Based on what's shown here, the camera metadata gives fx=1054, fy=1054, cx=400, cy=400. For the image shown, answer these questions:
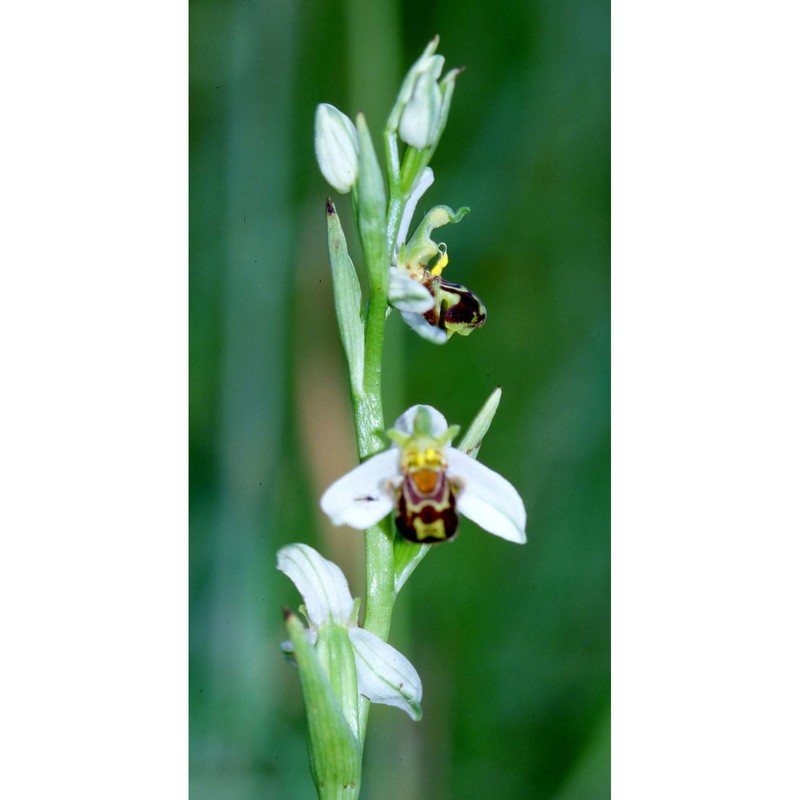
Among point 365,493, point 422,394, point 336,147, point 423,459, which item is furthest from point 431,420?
point 422,394

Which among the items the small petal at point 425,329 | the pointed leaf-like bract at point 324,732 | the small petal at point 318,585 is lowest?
the pointed leaf-like bract at point 324,732

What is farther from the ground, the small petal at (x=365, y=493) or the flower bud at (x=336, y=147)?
the flower bud at (x=336, y=147)

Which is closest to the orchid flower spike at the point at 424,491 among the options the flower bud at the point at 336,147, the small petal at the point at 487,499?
the small petal at the point at 487,499

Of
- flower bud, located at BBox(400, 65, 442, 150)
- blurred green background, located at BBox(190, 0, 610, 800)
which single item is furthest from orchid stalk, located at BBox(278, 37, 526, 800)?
blurred green background, located at BBox(190, 0, 610, 800)

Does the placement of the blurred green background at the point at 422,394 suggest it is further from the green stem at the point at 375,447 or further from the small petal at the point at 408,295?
the small petal at the point at 408,295

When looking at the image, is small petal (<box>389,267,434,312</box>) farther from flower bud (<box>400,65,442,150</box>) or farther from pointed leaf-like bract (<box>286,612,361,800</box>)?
pointed leaf-like bract (<box>286,612,361,800</box>)

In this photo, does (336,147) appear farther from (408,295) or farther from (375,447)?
(375,447)

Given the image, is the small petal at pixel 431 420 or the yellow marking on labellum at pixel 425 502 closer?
the yellow marking on labellum at pixel 425 502
